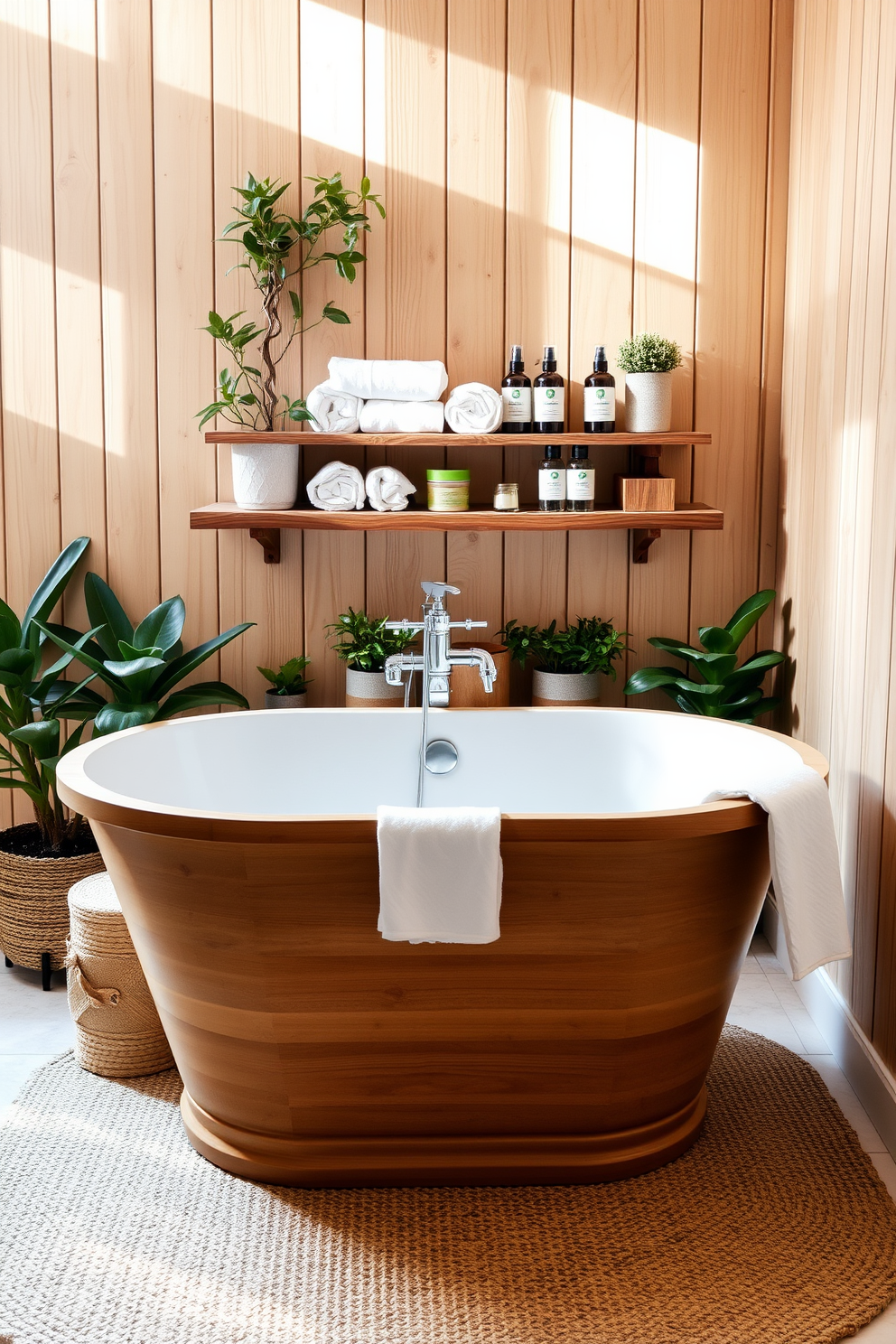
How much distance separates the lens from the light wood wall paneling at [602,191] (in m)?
2.91

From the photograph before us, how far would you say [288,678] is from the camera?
10.00ft

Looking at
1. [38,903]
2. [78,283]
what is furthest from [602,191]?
[38,903]

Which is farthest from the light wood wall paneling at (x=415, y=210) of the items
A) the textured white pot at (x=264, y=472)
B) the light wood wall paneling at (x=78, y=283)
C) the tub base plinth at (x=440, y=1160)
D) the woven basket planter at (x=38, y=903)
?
the tub base plinth at (x=440, y=1160)

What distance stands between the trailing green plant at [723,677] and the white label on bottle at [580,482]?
1.49 ft

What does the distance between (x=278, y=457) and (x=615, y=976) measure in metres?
1.55

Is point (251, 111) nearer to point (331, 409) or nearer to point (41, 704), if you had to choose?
point (331, 409)

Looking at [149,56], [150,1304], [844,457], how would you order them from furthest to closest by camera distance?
[149,56], [844,457], [150,1304]

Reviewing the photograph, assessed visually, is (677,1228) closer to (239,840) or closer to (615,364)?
(239,840)

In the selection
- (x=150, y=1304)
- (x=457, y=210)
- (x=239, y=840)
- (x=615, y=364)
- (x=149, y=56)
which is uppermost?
(x=149, y=56)

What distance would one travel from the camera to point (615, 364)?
2.98m

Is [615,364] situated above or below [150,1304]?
above

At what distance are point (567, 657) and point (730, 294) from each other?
1034mm

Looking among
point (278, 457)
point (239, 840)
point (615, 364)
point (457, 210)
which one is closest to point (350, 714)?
point (278, 457)

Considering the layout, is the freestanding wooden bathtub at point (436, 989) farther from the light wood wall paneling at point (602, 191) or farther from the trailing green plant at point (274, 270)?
the light wood wall paneling at point (602, 191)
